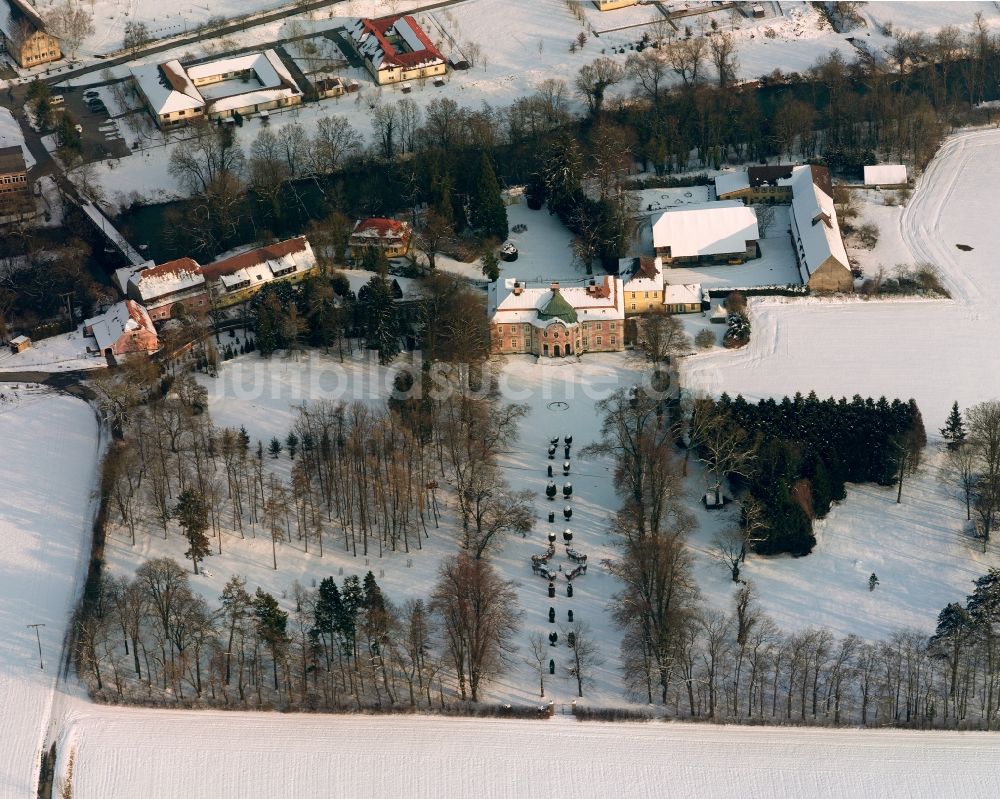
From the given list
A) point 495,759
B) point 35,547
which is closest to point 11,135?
point 35,547

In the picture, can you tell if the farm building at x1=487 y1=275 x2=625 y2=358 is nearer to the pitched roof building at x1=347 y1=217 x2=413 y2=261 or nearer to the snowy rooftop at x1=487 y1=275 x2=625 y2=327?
the snowy rooftop at x1=487 y1=275 x2=625 y2=327

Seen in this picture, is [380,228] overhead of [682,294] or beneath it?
overhead

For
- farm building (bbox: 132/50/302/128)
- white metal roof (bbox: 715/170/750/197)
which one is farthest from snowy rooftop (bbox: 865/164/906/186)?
farm building (bbox: 132/50/302/128)

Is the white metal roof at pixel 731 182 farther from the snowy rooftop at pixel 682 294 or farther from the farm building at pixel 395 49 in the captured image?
the farm building at pixel 395 49

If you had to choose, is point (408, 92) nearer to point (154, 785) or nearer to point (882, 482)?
point (882, 482)

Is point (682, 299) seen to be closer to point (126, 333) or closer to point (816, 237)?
point (816, 237)

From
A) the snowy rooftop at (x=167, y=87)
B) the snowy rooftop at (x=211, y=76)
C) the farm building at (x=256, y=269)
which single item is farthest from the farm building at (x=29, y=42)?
the farm building at (x=256, y=269)
